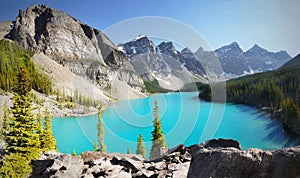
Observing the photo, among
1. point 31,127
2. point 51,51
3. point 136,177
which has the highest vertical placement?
point 51,51

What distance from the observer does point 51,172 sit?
8.39 m

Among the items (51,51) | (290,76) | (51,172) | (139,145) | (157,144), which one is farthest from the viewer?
(51,51)

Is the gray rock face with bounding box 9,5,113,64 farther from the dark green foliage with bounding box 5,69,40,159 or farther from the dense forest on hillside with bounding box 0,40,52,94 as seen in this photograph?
the dark green foliage with bounding box 5,69,40,159

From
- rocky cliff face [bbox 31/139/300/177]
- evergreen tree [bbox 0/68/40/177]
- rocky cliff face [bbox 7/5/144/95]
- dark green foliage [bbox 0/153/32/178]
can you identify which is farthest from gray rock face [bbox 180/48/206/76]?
rocky cliff face [bbox 7/5/144/95]

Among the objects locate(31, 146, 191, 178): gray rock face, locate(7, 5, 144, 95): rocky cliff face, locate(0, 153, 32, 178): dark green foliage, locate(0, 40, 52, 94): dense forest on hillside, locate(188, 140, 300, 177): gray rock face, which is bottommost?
locate(0, 153, 32, 178): dark green foliage

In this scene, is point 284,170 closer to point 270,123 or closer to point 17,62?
point 270,123

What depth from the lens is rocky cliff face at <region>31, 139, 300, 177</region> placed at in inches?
184

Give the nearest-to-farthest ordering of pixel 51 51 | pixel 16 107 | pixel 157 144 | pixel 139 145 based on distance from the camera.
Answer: pixel 16 107 < pixel 157 144 < pixel 139 145 < pixel 51 51

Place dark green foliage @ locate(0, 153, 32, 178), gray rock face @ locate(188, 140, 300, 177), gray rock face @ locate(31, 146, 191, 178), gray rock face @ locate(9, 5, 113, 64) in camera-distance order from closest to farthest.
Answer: gray rock face @ locate(188, 140, 300, 177) < gray rock face @ locate(31, 146, 191, 178) < dark green foliage @ locate(0, 153, 32, 178) < gray rock face @ locate(9, 5, 113, 64)

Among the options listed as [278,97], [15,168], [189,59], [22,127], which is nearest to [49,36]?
[189,59]

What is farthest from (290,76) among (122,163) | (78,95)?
(78,95)

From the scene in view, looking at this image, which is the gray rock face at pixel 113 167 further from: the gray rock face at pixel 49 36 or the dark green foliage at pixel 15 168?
the gray rock face at pixel 49 36

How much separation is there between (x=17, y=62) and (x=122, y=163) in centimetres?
12745

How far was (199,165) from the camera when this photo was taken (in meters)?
6.15
